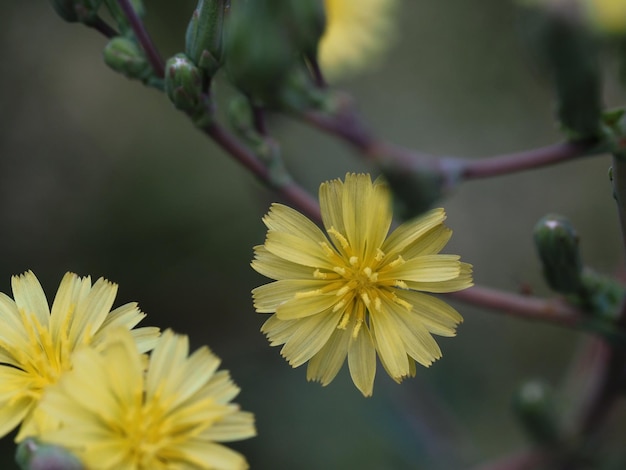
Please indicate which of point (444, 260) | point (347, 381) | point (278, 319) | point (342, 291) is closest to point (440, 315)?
point (444, 260)

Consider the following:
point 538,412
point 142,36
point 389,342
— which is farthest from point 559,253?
point 142,36

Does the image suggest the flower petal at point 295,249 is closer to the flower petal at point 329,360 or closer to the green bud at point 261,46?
the flower petal at point 329,360

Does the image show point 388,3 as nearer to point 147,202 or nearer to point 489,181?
point 489,181

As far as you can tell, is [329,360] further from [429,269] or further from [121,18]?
[121,18]

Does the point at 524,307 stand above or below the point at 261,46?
above

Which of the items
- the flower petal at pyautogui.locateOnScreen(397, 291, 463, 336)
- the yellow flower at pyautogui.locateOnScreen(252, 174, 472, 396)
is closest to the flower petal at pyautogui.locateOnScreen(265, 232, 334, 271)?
Result: the yellow flower at pyautogui.locateOnScreen(252, 174, 472, 396)

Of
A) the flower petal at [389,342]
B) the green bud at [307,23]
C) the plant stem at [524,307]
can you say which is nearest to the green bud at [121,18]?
the green bud at [307,23]

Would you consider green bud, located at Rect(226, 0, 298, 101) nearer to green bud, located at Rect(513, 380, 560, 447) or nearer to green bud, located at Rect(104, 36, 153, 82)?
green bud, located at Rect(104, 36, 153, 82)
